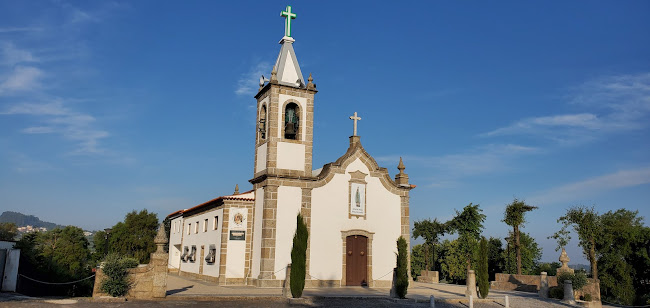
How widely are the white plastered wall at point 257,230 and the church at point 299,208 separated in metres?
0.05

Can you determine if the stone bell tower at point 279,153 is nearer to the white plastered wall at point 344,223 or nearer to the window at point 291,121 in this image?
the window at point 291,121

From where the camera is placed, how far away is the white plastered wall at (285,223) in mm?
22297

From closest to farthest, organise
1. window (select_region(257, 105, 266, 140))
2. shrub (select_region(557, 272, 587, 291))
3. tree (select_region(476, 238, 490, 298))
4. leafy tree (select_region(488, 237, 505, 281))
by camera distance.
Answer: tree (select_region(476, 238, 490, 298)) → shrub (select_region(557, 272, 587, 291)) → window (select_region(257, 105, 266, 140)) → leafy tree (select_region(488, 237, 505, 281))

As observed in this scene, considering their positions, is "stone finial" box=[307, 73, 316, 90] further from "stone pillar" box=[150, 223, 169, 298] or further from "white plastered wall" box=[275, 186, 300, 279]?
"stone pillar" box=[150, 223, 169, 298]

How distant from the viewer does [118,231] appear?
1984 inches

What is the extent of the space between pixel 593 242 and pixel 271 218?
785 inches

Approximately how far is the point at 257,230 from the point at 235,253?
1789mm

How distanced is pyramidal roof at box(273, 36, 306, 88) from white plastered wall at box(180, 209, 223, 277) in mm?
7815

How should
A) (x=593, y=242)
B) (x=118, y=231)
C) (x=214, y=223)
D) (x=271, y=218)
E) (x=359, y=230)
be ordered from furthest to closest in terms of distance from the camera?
(x=118, y=231) < (x=593, y=242) < (x=214, y=223) < (x=359, y=230) < (x=271, y=218)

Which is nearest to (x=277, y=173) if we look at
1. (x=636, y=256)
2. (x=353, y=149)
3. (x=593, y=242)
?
(x=353, y=149)

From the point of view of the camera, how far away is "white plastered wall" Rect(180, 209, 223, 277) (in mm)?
24913

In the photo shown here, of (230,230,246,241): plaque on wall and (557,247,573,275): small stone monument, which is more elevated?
(230,230,246,241): plaque on wall

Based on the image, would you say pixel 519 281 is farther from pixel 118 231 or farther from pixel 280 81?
pixel 118 231

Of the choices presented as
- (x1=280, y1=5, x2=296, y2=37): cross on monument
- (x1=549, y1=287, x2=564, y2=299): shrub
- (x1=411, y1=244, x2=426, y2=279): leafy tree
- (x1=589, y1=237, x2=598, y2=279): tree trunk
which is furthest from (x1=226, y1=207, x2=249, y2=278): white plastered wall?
(x1=411, y1=244, x2=426, y2=279): leafy tree
